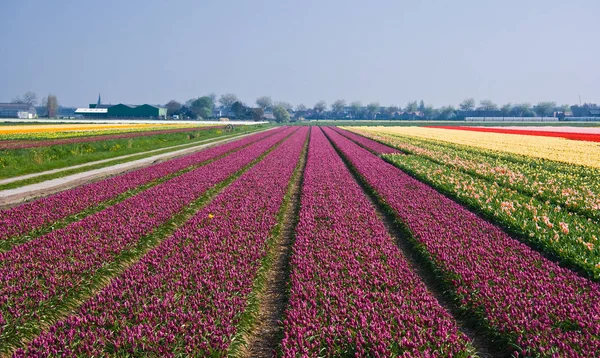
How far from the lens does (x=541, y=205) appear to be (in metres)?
14.7

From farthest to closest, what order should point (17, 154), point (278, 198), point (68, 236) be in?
1. point (17, 154)
2. point (278, 198)
3. point (68, 236)

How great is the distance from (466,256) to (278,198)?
8728mm

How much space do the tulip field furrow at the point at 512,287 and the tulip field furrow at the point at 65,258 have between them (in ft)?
23.8

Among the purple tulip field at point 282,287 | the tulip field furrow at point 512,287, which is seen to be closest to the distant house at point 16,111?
the purple tulip field at point 282,287

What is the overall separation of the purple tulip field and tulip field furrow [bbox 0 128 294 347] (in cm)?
4

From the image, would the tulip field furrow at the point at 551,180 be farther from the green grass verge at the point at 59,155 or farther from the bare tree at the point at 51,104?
the bare tree at the point at 51,104

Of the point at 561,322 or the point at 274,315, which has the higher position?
the point at 561,322

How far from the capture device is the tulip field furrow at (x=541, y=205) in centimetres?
1001

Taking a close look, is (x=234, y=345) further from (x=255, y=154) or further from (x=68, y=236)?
(x=255, y=154)

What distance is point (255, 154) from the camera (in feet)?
119

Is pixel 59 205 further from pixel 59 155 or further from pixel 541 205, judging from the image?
pixel 59 155

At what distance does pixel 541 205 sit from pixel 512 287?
8164 millimetres

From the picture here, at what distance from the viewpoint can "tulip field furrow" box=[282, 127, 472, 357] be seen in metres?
6.10

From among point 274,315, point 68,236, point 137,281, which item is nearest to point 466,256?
point 274,315
